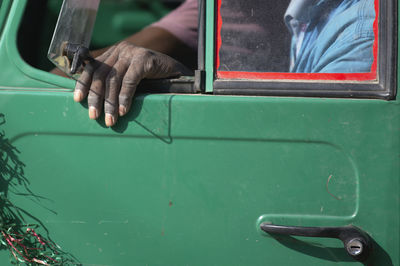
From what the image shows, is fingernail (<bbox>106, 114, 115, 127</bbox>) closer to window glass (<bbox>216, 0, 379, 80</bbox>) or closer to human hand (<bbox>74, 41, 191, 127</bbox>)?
human hand (<bbox>74, 41, 191, 127</bbox>)

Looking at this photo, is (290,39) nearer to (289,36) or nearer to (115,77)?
(289,36)

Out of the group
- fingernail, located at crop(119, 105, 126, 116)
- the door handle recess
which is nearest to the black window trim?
fingernail, located at crop(119, 105, 126, 116)

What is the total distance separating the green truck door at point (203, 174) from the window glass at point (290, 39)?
0.32ft

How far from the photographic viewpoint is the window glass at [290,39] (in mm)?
1338

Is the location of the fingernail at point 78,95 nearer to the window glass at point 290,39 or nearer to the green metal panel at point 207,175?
the green metal panel at point 207,175

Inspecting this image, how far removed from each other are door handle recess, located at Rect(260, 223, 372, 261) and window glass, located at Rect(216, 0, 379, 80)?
0.44 metres

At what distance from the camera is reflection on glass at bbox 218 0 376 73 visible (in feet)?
4.40

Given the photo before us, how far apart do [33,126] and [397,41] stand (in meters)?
1.11

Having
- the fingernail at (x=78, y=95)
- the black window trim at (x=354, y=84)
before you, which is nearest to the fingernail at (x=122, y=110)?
the fingernail at (x=78, y=95)

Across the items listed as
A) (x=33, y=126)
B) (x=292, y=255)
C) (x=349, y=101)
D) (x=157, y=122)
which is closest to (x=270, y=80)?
(x=349, y=101)

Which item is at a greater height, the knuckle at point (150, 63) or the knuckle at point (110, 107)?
the knuckle at point (150, 63)

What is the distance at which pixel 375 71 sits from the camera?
1322 millimetres

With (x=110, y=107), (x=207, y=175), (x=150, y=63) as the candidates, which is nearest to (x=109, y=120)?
(x=110, y=107)

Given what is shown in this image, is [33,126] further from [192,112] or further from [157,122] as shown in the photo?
[192,112]
